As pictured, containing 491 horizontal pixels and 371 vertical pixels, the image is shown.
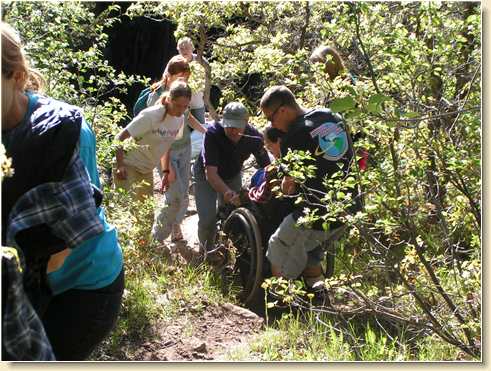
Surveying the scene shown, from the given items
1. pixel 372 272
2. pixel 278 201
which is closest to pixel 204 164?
pixel 278 201

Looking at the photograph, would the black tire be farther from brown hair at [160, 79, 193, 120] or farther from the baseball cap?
brown hair at [160, 79, 193, 120]

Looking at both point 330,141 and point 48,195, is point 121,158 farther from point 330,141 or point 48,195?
point 48,195

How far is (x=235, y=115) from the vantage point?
4988mm

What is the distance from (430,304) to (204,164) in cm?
235

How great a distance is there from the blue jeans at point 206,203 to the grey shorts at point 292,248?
93 centimetres

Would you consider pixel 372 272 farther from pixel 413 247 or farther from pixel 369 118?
pixel 369 118

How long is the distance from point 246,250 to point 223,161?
2.37 ft

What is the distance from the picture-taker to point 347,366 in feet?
8.10

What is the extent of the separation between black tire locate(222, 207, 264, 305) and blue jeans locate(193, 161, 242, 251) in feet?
1.25

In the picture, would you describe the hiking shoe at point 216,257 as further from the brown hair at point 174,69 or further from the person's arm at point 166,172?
the brown hair at point 174,69

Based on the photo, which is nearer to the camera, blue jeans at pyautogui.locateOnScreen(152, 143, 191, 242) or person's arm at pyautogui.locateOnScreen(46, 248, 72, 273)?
person's arm at pyautogui.locateOnScreen(46, 248, 72, 273)

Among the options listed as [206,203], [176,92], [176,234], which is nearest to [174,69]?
[176,92]

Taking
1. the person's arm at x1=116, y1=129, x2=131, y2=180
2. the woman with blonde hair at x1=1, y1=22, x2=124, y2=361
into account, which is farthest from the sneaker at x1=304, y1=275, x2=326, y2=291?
the woman with blonde hair at x1=1, y1=22, x2=124, y2=361

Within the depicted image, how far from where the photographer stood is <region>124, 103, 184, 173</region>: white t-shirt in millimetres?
Result: 4906
